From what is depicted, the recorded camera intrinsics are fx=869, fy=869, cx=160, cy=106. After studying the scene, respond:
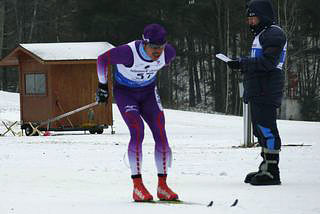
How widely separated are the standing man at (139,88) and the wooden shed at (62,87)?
17.9 metres

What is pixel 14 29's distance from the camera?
206 feet

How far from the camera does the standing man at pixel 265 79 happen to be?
8.88 m

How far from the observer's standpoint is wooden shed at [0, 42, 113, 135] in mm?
25969

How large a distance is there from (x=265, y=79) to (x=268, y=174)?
38.9 inches

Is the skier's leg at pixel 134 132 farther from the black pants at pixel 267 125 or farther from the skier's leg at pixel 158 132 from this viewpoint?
the black pants at pixel 267 125

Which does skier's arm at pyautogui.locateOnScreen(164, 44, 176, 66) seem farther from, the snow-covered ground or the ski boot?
the ski boot

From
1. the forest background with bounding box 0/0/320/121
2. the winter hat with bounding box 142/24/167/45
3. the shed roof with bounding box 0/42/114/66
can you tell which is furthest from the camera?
the forest background with bounding box 0/0/320/121

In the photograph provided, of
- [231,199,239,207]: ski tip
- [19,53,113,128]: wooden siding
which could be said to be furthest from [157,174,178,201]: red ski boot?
[19,53,113,128]: wooden siding

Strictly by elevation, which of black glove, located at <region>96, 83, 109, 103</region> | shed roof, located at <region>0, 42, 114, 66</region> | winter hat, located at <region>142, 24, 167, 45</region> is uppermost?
winter hat, located at <region>142, 24, 167, 45</region>

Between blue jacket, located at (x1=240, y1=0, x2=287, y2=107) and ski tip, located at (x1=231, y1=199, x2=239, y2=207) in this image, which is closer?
ski tip, located at (x1=231, y1=199, x2=239, y2=207)

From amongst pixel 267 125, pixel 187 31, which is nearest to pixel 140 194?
pixel 267 125

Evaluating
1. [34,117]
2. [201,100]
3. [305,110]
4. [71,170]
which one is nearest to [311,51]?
[305,110]

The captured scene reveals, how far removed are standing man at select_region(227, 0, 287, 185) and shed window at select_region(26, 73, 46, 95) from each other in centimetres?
1776

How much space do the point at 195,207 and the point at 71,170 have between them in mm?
3929
